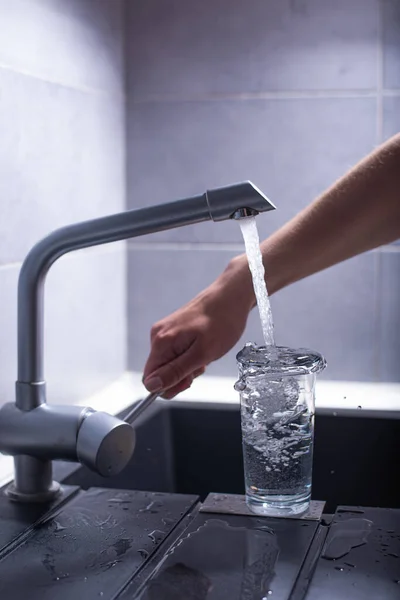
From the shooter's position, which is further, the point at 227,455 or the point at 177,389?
the point at 227,455

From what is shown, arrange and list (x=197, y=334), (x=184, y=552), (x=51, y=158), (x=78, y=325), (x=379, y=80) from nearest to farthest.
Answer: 1. (x=184, y=552)
2. (x=197, y=334)
3. (x=51, y=158)
4. (x=78, y=325)
5. (x=379, y=80)

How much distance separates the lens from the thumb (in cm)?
97

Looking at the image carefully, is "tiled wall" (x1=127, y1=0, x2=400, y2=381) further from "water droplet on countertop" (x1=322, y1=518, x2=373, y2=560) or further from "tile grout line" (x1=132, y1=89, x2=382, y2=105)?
"water droplet on countertop" (x1=322, y1=518, x2=373, y2=560)

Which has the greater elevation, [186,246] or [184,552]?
[186,246]

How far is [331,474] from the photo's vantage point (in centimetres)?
121

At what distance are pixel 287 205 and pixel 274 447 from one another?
71 centimetres

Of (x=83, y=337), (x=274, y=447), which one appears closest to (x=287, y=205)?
(x=83, y=337)

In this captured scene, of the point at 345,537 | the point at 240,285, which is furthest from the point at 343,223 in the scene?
the point at 345,537

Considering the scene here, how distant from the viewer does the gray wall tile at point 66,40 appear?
1100 millimetres

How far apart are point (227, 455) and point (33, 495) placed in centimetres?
40

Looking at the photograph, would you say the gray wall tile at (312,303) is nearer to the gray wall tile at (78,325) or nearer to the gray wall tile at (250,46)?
the gray wall tile at (78,325)

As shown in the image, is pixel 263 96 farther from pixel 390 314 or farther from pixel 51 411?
pixel 51 411

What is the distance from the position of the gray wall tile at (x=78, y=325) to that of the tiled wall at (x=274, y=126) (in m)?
0.10

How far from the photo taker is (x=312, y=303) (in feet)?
4.83
